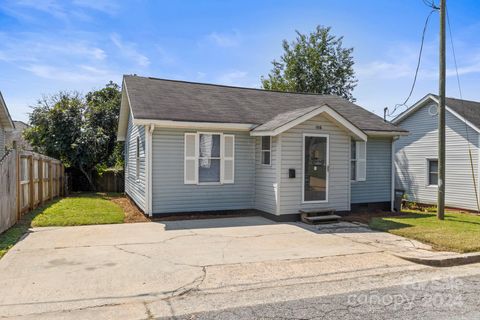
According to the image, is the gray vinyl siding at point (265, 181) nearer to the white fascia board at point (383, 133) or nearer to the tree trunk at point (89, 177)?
the white fascia board at point (383, 133)

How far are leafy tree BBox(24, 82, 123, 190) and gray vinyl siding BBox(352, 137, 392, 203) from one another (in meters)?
13.3

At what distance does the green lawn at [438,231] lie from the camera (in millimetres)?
7387

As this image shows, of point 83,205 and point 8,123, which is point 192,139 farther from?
point 8,123

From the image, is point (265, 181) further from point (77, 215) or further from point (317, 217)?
point (77, 215)

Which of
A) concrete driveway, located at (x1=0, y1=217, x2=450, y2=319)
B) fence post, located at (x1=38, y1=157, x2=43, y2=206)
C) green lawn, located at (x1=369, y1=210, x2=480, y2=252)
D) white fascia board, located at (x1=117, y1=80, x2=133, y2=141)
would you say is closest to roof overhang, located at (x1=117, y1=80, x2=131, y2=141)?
white fascia board, located at (x1=117, y1=80, x2=133, y2=141)

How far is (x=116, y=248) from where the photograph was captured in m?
7.06

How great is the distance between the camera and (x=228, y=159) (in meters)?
11.3

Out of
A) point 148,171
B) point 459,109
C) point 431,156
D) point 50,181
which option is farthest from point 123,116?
point 459,109

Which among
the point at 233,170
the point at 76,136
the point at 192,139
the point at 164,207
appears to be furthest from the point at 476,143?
the point at 76,136

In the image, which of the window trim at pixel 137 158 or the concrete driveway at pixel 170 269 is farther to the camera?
the window trim at pixel 137 158

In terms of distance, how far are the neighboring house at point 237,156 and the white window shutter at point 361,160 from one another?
1777 mm

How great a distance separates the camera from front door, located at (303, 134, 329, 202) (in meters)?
10.6

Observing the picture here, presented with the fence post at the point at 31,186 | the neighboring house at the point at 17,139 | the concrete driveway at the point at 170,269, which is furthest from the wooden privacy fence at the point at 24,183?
the neighboring house at the point at 17,139

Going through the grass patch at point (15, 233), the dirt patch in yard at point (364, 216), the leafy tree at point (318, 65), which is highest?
the leafy tree at point (318, 65)
